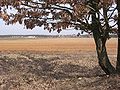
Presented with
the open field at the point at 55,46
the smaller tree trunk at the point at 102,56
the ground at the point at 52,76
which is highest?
the smaller tree trunk at the point at 102,56

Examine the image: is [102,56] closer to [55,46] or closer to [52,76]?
[52,76]

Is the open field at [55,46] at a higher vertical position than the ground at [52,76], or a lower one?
lower

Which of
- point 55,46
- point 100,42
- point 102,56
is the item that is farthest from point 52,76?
point 55,46

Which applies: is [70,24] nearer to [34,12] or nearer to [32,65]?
[34,12]

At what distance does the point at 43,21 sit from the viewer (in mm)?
15938

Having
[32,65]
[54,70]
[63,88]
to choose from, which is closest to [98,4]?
[63,88]

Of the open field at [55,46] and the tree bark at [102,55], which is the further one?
the open field at [55,46]

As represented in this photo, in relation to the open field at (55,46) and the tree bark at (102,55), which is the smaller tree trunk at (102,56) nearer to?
the tree bark at (102,55)

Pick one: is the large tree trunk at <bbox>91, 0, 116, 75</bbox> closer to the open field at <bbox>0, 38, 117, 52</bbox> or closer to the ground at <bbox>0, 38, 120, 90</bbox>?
the ground at <bbox>0, 38, 120, 90</bbox>

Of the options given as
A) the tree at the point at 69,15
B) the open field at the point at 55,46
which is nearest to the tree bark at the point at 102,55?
the tree at the point at 69,15

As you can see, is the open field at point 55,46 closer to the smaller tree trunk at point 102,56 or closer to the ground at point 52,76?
the ground at point 52,76

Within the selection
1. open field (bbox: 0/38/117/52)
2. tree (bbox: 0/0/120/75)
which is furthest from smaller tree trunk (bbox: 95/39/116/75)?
open field (bbox: 0/38/117/52)

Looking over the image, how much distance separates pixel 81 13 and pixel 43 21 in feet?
7.62

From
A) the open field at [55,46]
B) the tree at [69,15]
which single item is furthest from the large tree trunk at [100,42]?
the open field at [55,46]
